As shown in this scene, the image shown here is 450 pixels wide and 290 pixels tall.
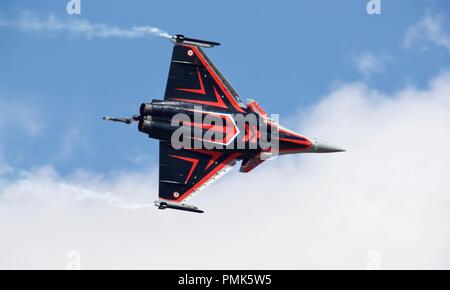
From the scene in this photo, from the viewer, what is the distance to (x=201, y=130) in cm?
7300

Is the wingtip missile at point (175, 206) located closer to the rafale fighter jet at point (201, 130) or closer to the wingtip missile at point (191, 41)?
the rafale fighter jet at point (201, 130)

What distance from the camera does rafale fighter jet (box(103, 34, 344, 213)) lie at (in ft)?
238

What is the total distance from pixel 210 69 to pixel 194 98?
2.70 m

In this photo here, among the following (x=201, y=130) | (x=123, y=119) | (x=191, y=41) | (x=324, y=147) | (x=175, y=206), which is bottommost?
(x=175, y=206)

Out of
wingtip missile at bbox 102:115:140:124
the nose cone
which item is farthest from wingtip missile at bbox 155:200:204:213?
the nose cone

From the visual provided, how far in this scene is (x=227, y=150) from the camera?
243ft

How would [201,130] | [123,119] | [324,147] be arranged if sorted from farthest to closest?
[324,147]
[123,119]
[201,130]

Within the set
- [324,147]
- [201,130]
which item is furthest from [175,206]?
[324,147]

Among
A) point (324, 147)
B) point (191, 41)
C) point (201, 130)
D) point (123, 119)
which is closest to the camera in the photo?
point (201, 130)

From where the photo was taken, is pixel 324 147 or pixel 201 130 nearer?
pixel 201 130

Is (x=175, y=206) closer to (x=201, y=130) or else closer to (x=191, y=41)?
(x=201, y=130)

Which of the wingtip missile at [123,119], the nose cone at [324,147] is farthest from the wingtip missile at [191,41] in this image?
the nose cone at [324,147]
